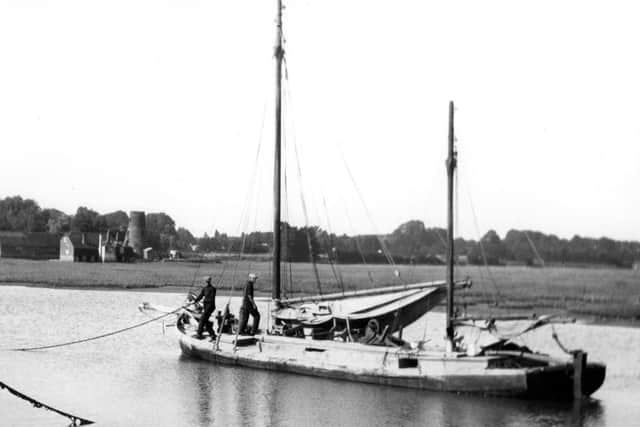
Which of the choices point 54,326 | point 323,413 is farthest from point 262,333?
point 54,326

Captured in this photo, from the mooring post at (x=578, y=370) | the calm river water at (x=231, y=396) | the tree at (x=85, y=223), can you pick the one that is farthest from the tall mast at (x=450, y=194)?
the tree at (x=85, y=223)

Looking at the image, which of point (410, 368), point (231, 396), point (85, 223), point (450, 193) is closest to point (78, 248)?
point (85, 223)

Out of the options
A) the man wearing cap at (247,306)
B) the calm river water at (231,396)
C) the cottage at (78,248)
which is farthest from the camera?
the cottage at (78,248)

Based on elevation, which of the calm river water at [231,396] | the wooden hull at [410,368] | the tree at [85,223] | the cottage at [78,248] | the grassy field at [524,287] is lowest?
the calm river water at [231,396]

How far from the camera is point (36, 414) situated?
22062mm

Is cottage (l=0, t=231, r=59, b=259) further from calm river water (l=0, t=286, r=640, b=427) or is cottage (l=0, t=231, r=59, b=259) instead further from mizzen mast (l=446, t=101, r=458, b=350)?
mizzen mast (l=446, t=101, r=458, b=350)

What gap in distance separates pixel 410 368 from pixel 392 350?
82 centimetres

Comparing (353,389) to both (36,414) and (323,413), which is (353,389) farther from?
(36,414)

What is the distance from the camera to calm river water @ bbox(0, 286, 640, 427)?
22.6 metres

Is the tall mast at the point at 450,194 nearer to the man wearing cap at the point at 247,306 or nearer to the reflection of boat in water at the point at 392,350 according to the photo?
the reflection of boat in water at the point at 392,350

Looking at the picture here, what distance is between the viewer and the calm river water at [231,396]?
22.6 metres

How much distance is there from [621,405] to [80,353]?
2196cm

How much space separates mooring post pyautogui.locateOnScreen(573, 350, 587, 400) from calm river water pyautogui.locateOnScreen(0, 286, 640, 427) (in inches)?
19.4

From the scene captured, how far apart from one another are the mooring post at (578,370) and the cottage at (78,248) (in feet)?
389
